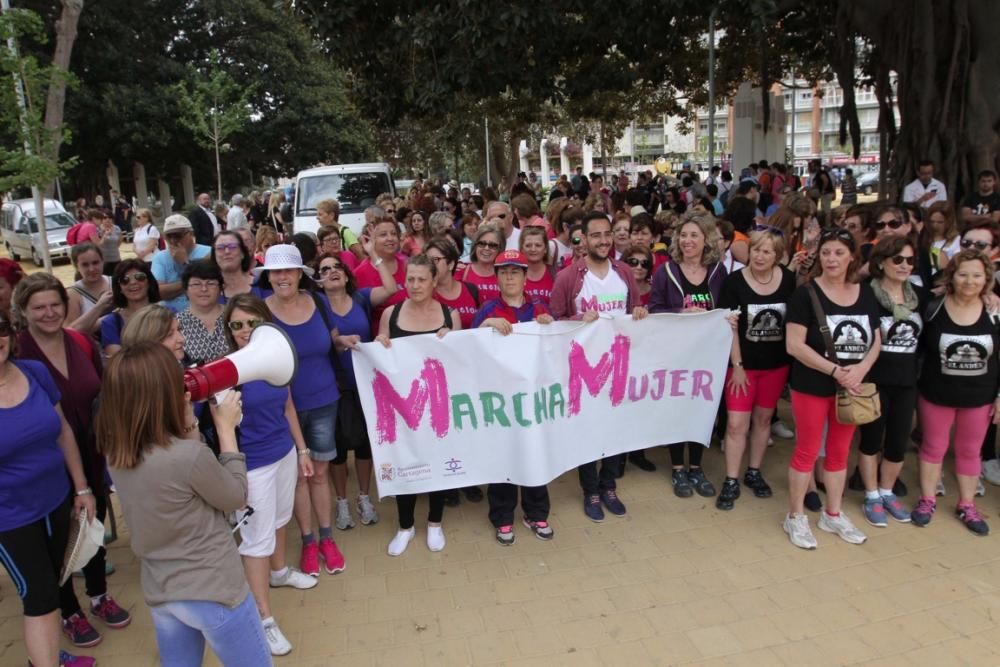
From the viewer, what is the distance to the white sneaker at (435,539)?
413cm

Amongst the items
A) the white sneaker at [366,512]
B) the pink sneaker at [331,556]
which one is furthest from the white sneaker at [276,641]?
the white sneaker at [366,512]

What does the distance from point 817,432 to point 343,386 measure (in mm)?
2726

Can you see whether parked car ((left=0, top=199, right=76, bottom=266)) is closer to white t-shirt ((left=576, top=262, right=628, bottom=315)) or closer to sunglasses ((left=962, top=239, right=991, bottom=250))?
white t-shirt ((left=576, top=262, right=628, bottom=315))

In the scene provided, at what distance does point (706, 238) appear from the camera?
451 centimetres

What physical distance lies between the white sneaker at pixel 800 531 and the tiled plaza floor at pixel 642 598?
0.06m

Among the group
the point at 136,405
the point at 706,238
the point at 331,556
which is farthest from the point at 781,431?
the point at 136,405

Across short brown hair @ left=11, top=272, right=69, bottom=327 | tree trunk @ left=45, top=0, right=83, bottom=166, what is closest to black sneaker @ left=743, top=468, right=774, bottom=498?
short brown hair @ left=11, top=272, right=69, bottom=327

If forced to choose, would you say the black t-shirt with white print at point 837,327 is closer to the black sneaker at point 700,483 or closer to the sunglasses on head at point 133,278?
Result: the black sneaker at point 700,483

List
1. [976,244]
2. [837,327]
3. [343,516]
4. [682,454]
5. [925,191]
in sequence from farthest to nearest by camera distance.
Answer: [925,191] → [682,454] → [976,244] → [343,516] → [837,327]

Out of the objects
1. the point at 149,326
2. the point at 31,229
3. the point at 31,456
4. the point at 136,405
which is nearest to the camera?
the point at 136,405

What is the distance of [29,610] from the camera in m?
2.87

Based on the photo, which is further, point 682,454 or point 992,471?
point 682,454

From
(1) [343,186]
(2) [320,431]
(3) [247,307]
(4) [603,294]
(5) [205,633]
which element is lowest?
(5) [205,633]

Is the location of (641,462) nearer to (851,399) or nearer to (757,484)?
(757,484)
